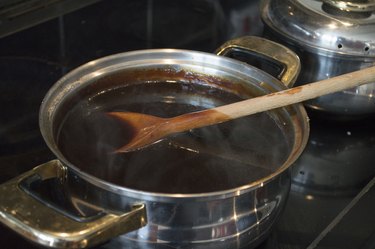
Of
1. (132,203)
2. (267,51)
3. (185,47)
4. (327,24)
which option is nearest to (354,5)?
(327,24)

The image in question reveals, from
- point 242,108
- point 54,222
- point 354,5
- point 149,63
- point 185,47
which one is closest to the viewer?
point 54,222

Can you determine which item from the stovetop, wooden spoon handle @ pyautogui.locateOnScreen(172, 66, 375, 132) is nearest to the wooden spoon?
wooden spoon handle @ pyautogui.locateOnScreen(172, 66, 375, 132)

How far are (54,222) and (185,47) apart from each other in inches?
24.7

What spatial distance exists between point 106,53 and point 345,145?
46 cm

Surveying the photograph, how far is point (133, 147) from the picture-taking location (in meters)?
0.69

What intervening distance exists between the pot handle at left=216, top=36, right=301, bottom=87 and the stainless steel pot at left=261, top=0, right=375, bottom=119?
0.22 feet

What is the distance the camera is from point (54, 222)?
1.74 feet

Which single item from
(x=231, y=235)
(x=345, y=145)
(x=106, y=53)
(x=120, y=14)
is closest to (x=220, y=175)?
(x=231, y=235)

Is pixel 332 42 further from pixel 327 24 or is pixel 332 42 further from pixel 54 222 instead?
pixel 54 222

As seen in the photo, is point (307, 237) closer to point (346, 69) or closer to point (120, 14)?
point (346, 69)

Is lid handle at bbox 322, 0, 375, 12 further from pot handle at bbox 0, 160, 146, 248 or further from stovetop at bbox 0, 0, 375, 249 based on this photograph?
pot handle at bbox 0, 160, 146, 248

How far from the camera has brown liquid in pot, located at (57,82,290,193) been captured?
2.12 feet

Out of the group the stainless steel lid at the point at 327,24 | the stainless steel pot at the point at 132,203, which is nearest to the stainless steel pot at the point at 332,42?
the stainless steel lid at the point at 327,24

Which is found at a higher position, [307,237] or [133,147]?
[133,147]
